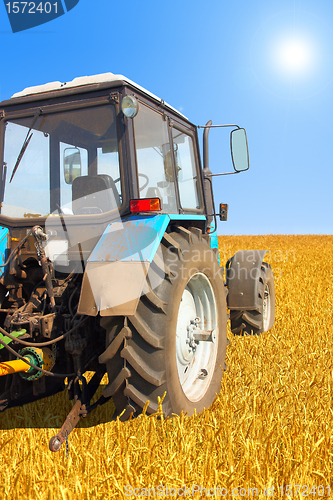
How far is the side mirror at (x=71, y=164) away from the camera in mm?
3096

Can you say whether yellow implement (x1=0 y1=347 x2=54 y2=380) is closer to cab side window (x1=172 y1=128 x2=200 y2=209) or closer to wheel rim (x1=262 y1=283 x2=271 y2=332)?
cab side window (x1=172 y1=128 x2=200 y2=209)

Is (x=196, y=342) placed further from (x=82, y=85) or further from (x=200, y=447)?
(x=82, y=85)

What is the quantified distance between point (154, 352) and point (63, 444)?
0.75 metres

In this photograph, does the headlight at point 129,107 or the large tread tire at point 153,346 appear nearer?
the large tread tire at point 153,346

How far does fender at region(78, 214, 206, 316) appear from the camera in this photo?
2086 mm

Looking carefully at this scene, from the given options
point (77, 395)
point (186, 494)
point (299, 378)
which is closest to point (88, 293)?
point (77, 395)

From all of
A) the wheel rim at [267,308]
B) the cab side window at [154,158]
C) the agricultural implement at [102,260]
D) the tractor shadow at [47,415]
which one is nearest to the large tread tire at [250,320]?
the wheel rim at [267,308]

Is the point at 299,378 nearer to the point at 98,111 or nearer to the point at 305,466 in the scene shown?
the point at 305,466

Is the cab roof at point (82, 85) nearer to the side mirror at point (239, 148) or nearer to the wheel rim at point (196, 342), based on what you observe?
the side mirror at point (239, 148)

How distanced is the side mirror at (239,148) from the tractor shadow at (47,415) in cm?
245

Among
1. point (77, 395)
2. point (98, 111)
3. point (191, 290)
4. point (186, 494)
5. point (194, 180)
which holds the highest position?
point (98, 111)

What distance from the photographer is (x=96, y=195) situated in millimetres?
2643

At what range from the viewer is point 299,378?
10.2 feet

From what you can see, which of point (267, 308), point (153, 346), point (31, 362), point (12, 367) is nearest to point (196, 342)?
point (153, 346)
